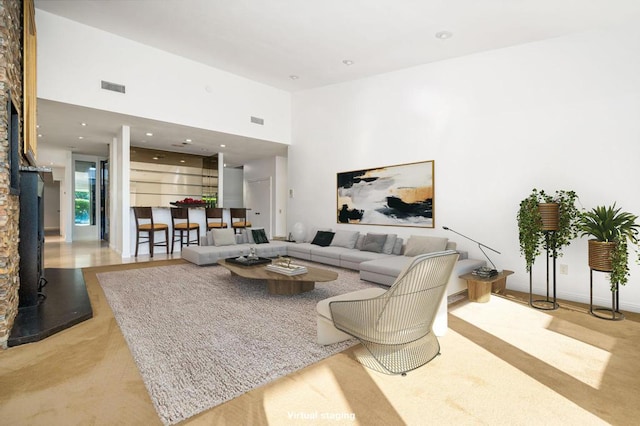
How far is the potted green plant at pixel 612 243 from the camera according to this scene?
11.2ft

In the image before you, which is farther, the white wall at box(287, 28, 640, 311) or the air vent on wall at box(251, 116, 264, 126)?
the air vent on wall at box(251, 116, 264, 126)

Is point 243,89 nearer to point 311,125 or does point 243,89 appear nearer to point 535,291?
point 311,125

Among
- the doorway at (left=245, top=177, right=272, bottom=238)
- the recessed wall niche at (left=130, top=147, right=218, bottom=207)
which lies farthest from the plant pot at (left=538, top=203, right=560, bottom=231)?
the recessed wall niche at (left=130, top=147, right=218, bottom=207)

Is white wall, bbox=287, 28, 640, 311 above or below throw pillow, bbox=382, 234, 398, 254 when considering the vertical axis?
above

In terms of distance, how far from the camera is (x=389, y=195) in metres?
6.30

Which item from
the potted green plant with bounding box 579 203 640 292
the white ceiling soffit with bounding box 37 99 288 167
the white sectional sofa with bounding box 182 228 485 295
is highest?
the white ceiling soffit with bounding box 37 99 288 167

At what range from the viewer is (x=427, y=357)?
8.24 ft

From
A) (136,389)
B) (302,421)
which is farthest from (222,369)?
(302,421)

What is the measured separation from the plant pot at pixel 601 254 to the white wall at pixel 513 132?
0.69m

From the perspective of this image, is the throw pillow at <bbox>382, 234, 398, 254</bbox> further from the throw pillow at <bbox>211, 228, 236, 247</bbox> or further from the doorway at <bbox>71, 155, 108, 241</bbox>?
the doorway at <bbox>71, 155, 108, 241</bbox>

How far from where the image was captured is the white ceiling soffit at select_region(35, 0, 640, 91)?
4008 mm

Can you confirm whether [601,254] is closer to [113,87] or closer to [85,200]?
[113,87]

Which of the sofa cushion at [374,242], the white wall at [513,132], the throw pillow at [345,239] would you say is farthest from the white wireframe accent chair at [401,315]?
the throw pillow at [345,239]

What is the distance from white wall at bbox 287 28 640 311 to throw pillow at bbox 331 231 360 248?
1.14ft
